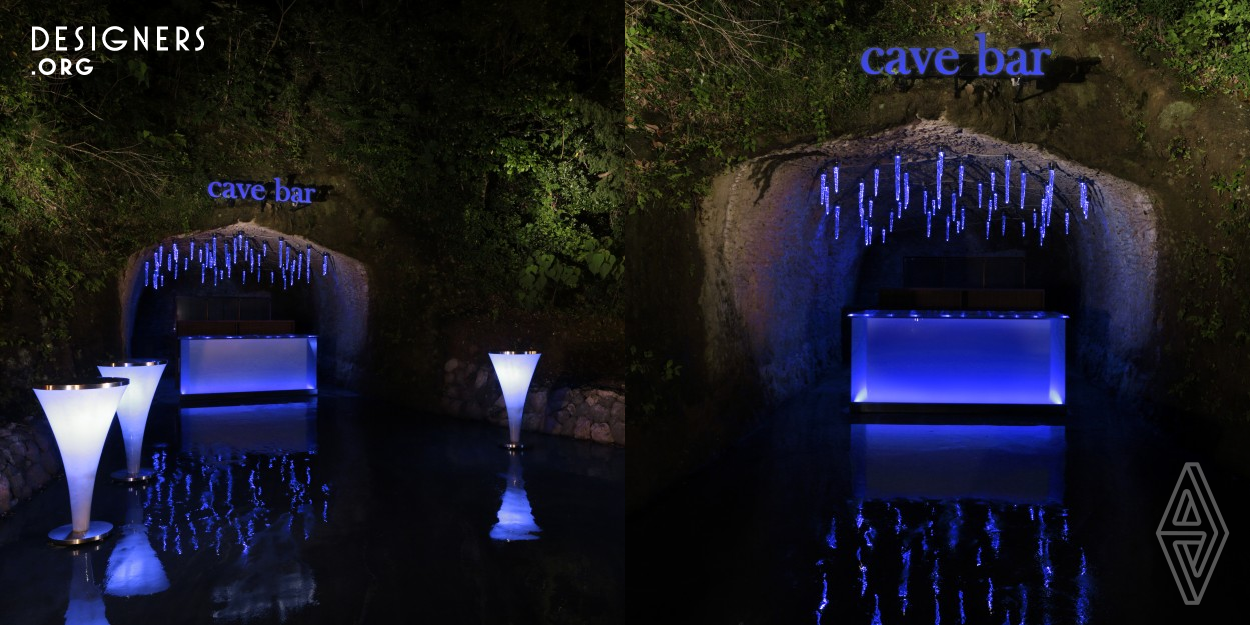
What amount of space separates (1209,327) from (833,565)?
4.54m

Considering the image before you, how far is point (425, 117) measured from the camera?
A: 9.78m

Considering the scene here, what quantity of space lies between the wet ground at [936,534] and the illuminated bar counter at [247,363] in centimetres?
721

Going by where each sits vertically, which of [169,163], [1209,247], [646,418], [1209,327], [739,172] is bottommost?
[646,418]

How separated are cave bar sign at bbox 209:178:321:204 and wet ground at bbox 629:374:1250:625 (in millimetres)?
6508

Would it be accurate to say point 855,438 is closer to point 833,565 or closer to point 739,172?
point 739,172

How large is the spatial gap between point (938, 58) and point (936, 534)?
4.15 metres

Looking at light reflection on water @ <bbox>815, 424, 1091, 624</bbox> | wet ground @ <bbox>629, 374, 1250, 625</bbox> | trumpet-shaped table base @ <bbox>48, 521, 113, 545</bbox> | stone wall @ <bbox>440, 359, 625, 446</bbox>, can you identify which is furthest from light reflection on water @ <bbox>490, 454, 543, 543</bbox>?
trumpet-shaped table base @ <bbox>48, 521, 113, 545</bbox>

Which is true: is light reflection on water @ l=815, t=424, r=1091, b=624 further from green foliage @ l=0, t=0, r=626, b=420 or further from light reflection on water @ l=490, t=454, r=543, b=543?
green foliage @ l=0, t=0, r=626, b=420

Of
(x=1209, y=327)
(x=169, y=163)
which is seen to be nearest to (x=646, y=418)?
(x=1209, y=327)

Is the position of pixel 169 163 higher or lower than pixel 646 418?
higher

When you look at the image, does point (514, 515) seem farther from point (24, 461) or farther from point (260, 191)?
point (260, 191)

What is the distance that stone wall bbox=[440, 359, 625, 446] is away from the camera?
7.91 m

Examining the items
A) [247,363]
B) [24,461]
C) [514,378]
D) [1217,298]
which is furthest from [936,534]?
[247,363]

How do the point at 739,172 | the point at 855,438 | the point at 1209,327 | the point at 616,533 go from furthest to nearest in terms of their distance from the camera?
the point at 855,438 < the point at 739,172 < the point at 1209,327 < the point at 616,533
